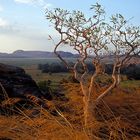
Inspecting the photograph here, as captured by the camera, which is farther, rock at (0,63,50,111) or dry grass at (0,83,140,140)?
rock at (0,63,50,111)

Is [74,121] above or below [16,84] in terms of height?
below

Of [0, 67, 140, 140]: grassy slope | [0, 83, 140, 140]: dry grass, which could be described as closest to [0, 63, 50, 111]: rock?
[0, 67, 140, 140]: grassy slope

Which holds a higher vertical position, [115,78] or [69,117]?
[115,78]

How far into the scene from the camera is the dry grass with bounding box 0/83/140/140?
682cm

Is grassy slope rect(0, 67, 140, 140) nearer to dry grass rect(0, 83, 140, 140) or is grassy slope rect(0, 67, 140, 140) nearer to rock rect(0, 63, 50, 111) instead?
dry grass rect(0, 83, 140, 140)

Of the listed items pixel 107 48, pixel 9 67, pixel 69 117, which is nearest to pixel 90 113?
pixel 69 117

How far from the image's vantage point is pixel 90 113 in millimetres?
10461

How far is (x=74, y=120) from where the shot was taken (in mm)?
10422

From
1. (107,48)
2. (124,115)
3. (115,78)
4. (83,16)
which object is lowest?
(124,115)

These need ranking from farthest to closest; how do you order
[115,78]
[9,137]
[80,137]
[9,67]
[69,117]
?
[9,67]
[115,78]
[69,117]
[9,137]
[80,137]

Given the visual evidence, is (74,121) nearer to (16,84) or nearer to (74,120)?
(74,120)

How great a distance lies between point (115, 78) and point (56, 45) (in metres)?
1.84

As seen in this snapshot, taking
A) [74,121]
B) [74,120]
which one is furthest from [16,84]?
Result: [74,120]

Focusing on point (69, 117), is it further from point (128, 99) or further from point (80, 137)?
point (80, 137)
